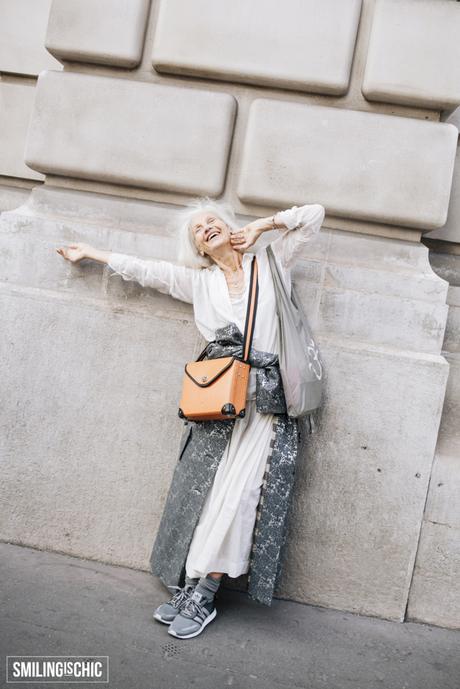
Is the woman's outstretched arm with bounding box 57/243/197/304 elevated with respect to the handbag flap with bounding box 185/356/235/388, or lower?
elevated

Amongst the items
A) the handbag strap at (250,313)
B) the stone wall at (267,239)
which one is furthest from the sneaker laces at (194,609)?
the handbag strap at (250,313)

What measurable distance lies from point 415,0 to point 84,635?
10.9ft

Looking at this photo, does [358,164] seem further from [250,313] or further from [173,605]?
[173,605]

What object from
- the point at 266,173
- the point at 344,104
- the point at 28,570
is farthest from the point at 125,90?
the point at 28,570

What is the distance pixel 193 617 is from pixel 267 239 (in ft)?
5.96

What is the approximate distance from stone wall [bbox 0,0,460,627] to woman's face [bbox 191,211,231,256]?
314mm

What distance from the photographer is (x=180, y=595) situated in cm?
287

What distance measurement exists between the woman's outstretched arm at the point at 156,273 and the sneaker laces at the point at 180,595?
133 centimetres

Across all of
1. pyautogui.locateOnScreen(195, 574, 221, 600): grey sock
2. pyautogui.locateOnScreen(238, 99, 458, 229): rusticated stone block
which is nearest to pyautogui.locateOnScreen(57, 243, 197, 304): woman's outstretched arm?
pyautogui.locateOnScreen(238, 99, 458, 229): rusticated stone block

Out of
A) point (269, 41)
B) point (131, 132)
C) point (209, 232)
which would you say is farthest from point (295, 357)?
point (269, 41)

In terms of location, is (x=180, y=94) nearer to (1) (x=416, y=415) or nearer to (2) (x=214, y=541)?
(1) (x=416, y=415)

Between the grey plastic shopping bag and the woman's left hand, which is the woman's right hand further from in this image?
the grey plastic shopping bag

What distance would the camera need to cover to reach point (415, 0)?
3230 millimetres

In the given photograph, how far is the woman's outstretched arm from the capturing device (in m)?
3.07
